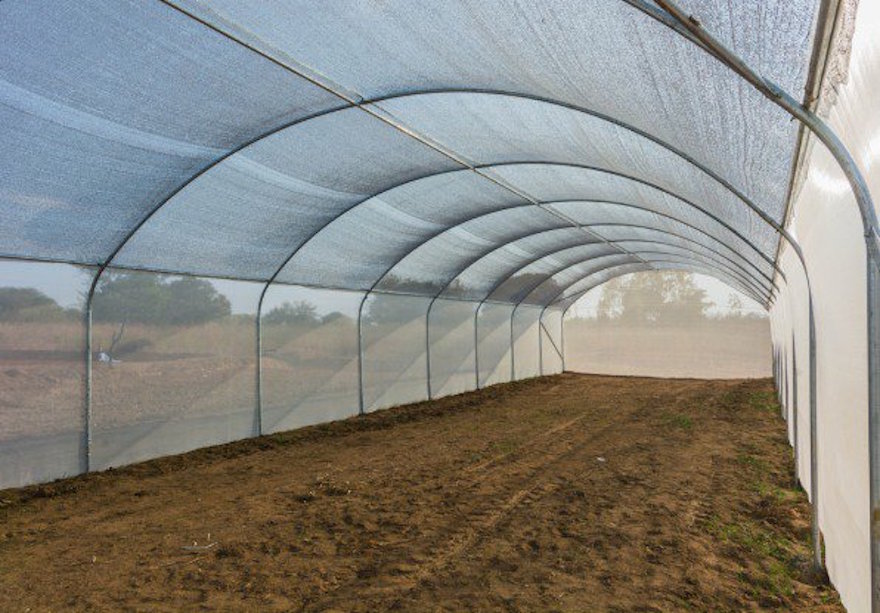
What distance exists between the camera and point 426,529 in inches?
209

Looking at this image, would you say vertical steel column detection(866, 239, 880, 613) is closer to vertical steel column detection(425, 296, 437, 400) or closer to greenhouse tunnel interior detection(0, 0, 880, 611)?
greenhouse tunnel interior detection(0, 0, 880, 611)

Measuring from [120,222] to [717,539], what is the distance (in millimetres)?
7003

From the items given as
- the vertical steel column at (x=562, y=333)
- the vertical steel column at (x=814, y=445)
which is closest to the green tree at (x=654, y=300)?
the vertical steel column at (x=562, y=333)

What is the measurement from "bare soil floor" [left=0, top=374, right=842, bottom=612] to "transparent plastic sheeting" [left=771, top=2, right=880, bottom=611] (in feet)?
2.60

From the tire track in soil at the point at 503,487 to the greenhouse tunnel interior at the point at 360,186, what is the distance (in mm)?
2616

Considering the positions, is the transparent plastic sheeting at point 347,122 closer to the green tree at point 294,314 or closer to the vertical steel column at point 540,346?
the green tree at point 294,314

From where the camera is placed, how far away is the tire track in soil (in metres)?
4.10

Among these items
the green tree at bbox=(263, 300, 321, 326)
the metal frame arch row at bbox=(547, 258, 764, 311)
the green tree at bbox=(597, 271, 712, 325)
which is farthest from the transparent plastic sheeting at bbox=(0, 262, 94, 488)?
the green tree at bbox=(597, 271, 712, 325)

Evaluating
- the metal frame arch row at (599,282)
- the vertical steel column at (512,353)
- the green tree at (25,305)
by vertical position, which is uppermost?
the metal frame arch row at (599,282)

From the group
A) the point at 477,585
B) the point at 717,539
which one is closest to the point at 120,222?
the point at 477,585

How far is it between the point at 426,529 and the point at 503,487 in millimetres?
1562

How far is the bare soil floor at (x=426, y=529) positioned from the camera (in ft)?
13.2

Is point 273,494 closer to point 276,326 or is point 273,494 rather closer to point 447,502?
point 447,502

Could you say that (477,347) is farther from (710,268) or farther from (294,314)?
(710,268)
